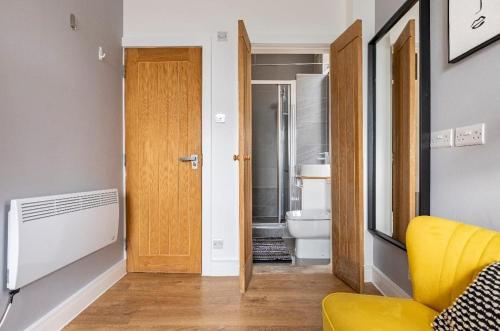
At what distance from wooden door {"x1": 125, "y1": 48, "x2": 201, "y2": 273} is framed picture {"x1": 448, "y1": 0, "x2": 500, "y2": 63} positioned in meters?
1.90

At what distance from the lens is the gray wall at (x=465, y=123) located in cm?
122

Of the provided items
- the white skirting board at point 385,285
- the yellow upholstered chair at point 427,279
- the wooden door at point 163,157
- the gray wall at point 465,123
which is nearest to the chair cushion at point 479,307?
the yellow upholstered chair at point 427,279

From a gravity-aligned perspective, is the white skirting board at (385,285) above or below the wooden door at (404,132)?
below

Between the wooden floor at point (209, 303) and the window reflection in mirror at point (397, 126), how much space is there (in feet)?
2.26


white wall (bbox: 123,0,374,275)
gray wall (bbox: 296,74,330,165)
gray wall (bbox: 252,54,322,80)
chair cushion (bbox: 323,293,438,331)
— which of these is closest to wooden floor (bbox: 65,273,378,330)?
white wall (bbox: 123,0,374,275)

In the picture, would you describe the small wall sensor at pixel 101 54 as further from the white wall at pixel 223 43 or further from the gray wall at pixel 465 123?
the gray wall at pixel 465 123

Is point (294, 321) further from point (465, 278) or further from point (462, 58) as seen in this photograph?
point (462, 58)

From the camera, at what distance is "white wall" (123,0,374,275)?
8.76 ft

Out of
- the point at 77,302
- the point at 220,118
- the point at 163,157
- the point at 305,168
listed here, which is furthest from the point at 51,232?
the point at 305,168

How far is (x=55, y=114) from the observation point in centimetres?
180

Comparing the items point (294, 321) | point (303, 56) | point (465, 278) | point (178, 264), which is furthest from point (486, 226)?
point (303, 56)

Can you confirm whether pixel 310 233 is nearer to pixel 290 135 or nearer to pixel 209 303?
pixel 209 303

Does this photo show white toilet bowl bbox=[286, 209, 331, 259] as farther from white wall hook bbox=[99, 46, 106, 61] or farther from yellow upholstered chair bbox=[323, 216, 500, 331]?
white wall hook bbox=[99, 46, 106, 61]

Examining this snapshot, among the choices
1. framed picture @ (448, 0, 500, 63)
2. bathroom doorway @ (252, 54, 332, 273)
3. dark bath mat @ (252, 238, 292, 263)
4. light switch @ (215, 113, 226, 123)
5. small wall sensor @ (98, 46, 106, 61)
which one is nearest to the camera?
framed picture @ (448, 0, 500, 63)
